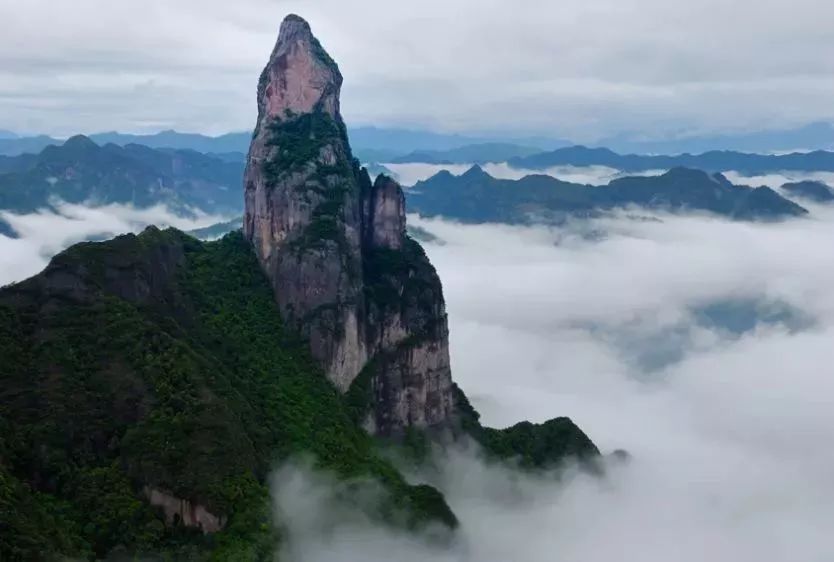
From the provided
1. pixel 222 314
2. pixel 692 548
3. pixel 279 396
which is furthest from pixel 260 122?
pixel 692 548

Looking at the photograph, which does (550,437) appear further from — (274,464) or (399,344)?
(274,464)

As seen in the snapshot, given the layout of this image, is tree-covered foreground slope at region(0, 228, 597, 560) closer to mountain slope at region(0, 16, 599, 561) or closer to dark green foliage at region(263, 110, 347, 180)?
mountain slope at region(0, 16, 599, 561)

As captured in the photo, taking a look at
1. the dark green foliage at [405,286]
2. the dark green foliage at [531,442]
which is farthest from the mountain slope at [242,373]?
the dark green foliage at [531,442]

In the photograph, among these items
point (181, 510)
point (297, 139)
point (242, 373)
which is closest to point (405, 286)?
point (297, 139)

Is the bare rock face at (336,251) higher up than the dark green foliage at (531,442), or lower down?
higher up

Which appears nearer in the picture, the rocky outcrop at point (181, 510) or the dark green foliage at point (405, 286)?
the rocky outcrop at point (181, 510)

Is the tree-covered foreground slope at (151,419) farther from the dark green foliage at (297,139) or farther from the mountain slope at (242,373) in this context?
the dark green foliage at (297,139)

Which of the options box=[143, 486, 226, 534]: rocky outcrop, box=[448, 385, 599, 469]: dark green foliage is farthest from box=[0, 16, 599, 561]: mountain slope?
box=[448, 385, 599, 469]: dark green foliage
